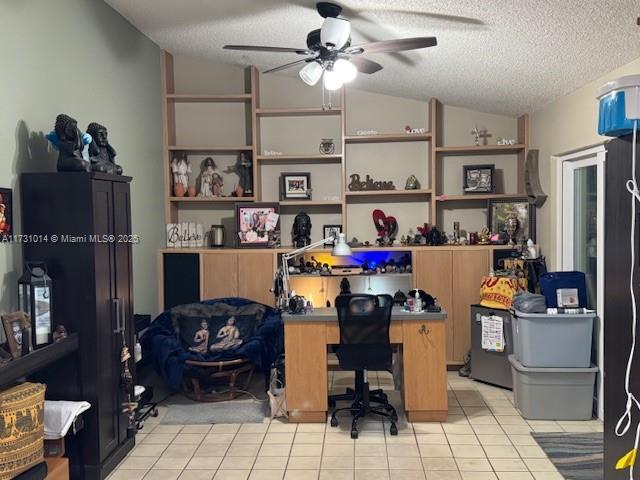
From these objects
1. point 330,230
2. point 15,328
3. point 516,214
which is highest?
point 516,214

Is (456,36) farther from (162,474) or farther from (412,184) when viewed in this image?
(162,474)

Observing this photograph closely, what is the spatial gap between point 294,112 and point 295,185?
77 cm

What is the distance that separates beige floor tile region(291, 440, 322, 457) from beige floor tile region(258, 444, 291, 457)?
0.14ft

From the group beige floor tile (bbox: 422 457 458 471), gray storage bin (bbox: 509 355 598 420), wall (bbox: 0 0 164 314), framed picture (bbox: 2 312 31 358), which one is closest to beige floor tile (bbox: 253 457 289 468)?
beige floor tile (bbox: 422 457 458 471)

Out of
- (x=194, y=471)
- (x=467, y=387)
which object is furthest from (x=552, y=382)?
(x=194, y=471)

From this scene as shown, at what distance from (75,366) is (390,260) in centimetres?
338

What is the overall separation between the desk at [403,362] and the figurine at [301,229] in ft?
5.46

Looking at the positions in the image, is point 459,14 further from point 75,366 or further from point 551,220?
point 75,366

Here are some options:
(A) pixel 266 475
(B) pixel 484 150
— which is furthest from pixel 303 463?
(B) pixel 484 150

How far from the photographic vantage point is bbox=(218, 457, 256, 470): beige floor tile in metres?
3.58

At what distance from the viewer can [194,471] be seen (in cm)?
353

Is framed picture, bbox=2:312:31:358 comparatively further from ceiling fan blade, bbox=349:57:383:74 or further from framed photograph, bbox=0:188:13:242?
ceiling fan blade, bbox=349:57:383:74

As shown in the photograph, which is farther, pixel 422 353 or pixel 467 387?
pixel 467 387

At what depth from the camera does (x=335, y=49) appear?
3697 mm
